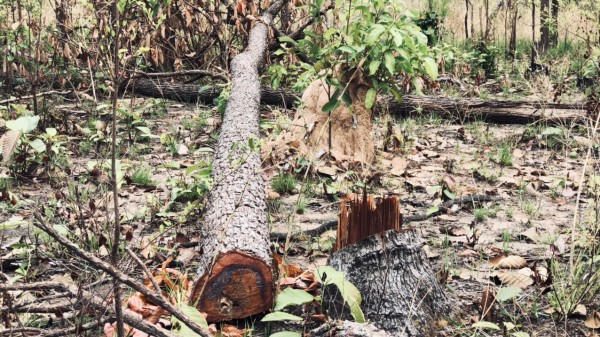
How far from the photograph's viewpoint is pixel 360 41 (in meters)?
5.04

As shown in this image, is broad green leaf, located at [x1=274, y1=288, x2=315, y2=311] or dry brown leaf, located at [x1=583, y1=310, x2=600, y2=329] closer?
broad green leaf, located at [x1=274, y1=288, x2=315, y2=311]

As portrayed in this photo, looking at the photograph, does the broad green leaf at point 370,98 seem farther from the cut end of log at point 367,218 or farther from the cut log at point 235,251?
the cut end of log at point 367,218

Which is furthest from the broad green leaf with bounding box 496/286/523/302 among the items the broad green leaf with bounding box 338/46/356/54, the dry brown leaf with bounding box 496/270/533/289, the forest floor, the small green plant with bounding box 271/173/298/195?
the broad green leaf with bounding box 338/46/356/54

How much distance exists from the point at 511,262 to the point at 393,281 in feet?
3.22

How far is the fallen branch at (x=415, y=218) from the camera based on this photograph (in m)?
3.85

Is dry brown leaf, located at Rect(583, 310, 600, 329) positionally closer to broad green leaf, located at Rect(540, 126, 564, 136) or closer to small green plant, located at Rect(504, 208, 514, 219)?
small green plant, located at Rect(504, 208, 514, 219)

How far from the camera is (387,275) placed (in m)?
2.70

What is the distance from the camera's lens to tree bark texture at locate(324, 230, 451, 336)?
8.77 feet

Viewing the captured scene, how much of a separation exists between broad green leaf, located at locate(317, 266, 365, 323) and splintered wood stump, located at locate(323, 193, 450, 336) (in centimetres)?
5

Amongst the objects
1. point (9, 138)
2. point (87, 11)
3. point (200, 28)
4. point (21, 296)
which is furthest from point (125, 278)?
point (87, 11)

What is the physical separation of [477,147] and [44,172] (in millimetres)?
3630

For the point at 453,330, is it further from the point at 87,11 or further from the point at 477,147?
the point at 87,11

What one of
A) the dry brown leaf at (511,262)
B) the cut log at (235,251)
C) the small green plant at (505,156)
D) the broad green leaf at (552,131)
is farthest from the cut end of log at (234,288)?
the broad green leaf at (552,131)

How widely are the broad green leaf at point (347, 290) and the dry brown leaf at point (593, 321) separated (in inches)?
38.5
